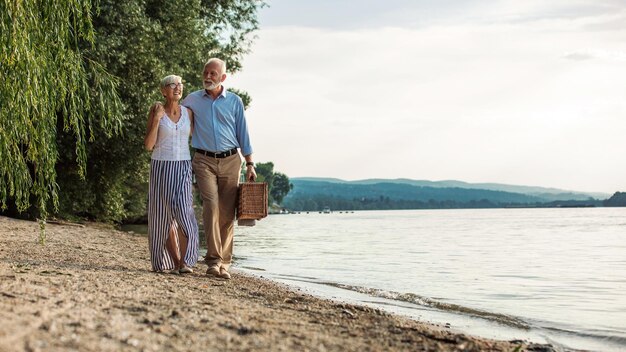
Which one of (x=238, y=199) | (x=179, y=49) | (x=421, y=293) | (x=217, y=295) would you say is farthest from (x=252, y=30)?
(x=217, y=295)

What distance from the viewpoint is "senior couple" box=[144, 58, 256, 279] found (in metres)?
8.74

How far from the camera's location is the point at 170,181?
8.79 metres

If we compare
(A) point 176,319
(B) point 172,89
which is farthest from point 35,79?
(A) point 176,319

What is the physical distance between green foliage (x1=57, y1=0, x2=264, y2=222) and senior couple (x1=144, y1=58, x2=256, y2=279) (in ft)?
32.6

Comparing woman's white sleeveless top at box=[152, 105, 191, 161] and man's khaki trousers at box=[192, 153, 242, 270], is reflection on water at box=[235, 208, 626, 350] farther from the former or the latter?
woman's white sleeveless top at box=[152, 105, 191, 161]

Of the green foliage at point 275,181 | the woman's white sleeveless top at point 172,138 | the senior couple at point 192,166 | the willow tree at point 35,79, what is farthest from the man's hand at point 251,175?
the green foliage at point 275,181

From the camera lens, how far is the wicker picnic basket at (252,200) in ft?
29.3

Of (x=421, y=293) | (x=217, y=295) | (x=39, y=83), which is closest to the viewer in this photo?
(x=217, y=295)

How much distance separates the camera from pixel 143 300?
633 cm

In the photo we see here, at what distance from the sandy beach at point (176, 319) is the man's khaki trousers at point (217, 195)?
1.91 ft

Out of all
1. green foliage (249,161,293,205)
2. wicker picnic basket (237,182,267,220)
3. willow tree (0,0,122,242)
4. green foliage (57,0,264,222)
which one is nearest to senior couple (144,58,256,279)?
wicker picnic basket (237,182,267,220)

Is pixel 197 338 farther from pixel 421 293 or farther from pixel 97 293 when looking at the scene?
pixel 421 293

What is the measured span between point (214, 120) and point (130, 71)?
12403 millimetres

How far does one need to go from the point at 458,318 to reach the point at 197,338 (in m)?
4.84
